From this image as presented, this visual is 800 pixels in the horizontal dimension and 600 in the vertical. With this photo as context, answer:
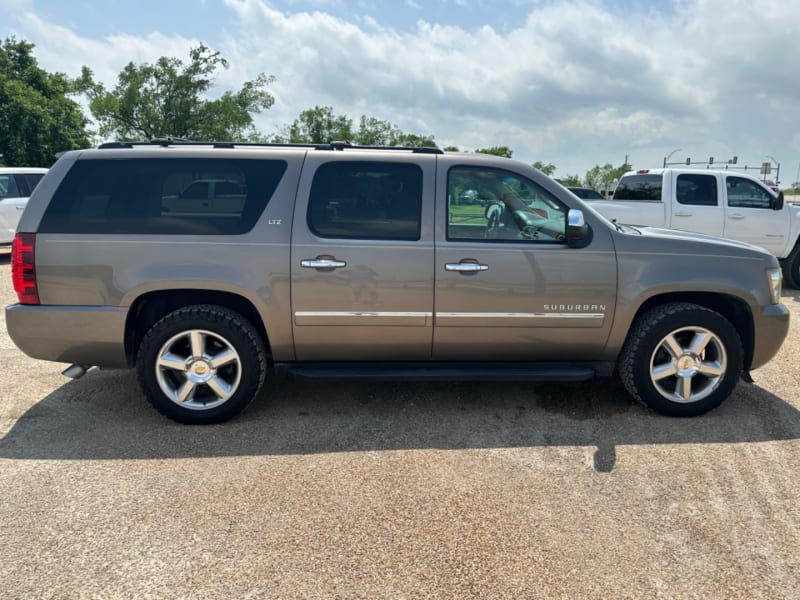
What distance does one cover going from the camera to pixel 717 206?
8.97m

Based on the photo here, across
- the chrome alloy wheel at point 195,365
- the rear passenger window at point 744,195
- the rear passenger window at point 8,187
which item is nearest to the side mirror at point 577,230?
the chrome alloy wheel at point 195,365

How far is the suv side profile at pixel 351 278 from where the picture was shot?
11.8 feet

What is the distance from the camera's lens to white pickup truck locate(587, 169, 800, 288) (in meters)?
8.93

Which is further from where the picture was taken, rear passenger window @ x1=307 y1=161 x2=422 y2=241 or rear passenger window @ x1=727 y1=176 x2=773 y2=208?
rear passenger window @ x1=727 y1=176 x2=773 y2=208

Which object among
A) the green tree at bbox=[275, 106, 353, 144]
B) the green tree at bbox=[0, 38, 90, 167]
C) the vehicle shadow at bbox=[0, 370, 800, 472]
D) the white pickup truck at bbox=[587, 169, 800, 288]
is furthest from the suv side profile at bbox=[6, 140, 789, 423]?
the green tree at bbox=[275, 106, 353, 144]

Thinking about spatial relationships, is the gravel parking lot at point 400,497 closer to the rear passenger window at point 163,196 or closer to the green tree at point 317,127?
the rear passenger window at point 163,196

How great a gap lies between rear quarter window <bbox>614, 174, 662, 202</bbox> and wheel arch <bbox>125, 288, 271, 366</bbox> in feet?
24.4

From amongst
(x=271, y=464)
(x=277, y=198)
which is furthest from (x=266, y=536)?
(x=277, y=198)

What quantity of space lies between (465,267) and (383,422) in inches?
46.9

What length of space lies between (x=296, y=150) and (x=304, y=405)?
1817mm

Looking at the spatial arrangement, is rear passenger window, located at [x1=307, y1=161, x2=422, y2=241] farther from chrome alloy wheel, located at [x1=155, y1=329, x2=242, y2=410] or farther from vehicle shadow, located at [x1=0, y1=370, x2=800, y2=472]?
vehicle shadow, located at [x1=0, y1=370, x2=800, y2=472]

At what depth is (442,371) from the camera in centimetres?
385

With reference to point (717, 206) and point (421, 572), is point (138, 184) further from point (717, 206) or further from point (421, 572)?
point (717, 206)

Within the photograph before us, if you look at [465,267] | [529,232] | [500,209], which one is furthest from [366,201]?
[529,232]
